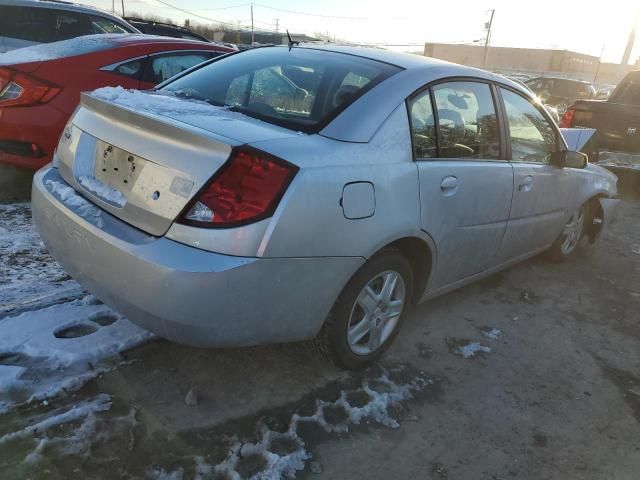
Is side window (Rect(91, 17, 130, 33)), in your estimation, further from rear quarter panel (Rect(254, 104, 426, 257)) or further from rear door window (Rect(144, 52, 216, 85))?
rear quarter panel (Rect(254, 104, 426, 257))

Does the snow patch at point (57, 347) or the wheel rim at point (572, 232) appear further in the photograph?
the wheel rim at point (572, 232)

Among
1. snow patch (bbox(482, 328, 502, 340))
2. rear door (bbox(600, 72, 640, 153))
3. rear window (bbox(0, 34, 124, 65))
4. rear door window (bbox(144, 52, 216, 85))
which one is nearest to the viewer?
snow patch (bbox(482, 328, 502, 340))

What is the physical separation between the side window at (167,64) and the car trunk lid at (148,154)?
2.65 meters

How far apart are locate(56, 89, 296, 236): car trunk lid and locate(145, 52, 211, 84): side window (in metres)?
2.65

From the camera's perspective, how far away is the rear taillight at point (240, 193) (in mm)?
1999

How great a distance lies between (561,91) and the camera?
69.9ft

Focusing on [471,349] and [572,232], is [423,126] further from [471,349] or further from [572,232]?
[572,232]

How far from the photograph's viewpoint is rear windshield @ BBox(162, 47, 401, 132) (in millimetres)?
2545

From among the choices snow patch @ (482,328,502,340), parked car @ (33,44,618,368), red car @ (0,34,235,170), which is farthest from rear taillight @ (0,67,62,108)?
snow patch @ (482,328,502,340)

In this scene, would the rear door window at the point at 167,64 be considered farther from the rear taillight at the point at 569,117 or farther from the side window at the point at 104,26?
the rear taillight at the point at 569,117

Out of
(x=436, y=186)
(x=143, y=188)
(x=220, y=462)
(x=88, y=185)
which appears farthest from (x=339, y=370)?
(x=88, y=185)

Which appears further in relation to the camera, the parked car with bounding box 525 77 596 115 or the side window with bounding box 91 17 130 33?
the parked car with bounding box 525 77 596 115

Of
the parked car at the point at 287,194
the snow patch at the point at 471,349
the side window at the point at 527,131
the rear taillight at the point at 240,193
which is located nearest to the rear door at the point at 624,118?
the side window at the point at 527,131

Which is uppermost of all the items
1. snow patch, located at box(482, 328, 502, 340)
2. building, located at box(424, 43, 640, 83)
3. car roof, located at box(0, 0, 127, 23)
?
car roof, located at box(0, 0, 127, 23)
